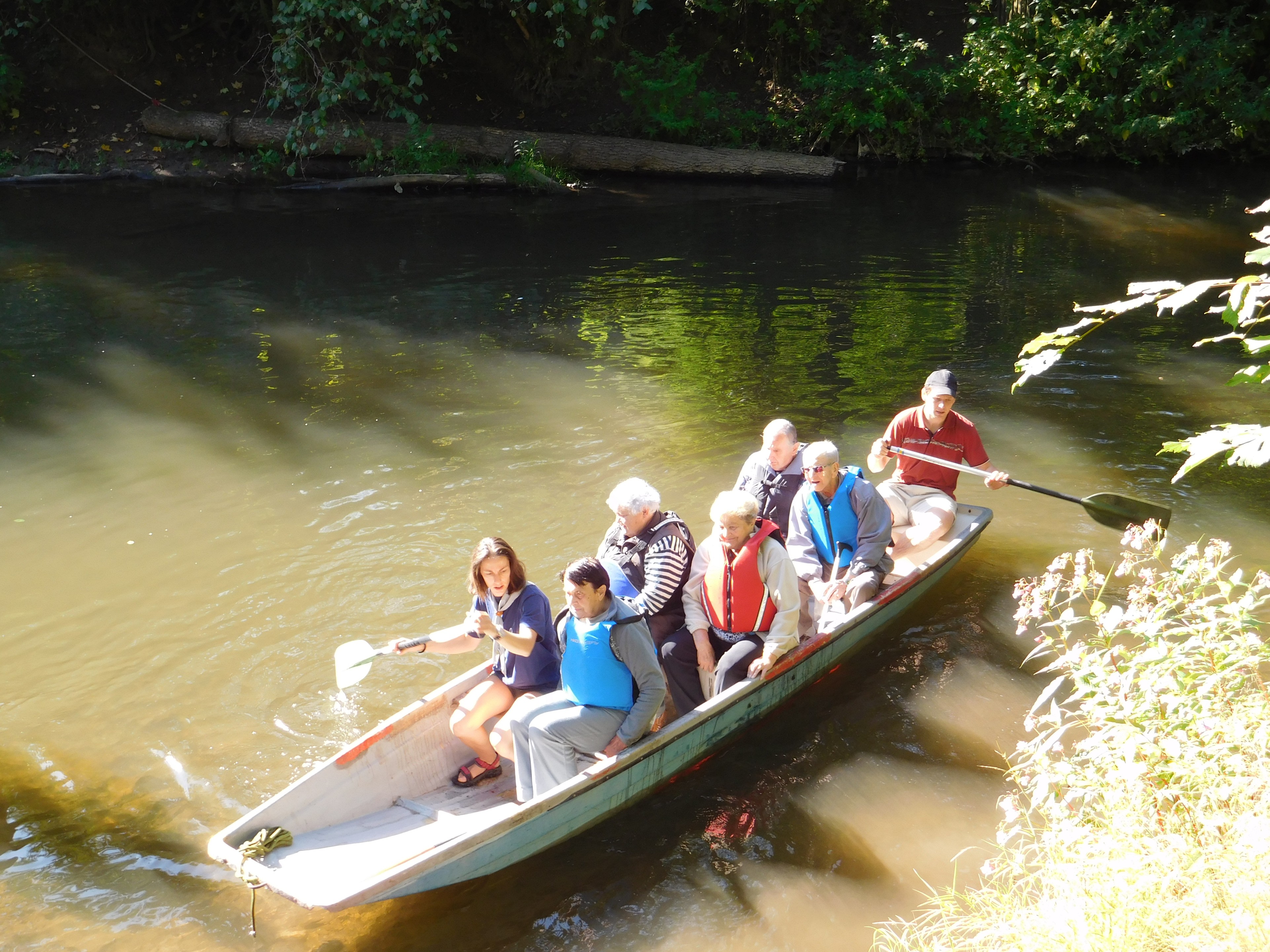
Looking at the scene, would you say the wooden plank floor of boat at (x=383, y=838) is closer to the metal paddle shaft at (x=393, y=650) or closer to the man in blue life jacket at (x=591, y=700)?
the man in blue life jacket at (x=591, y=700)

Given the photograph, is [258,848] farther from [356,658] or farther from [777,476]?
[777,476]

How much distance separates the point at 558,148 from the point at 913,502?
47.4 feet

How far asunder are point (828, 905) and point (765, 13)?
2140 centimetres

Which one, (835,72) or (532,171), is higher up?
(835,72)

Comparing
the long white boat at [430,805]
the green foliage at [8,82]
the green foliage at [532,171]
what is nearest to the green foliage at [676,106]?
the green foliage at [532,171]

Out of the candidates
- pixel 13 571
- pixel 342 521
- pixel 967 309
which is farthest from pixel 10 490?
pixel 967 309

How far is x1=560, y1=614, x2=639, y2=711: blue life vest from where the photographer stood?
4.61m

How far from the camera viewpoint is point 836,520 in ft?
20.5

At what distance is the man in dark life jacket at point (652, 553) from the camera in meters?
5.27

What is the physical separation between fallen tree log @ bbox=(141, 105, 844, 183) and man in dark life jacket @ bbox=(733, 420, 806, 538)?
14.4 metres

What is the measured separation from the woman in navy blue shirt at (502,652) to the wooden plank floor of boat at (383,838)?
136 mm

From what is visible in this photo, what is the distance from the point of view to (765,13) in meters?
22.4

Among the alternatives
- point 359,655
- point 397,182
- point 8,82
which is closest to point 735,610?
point 359,655

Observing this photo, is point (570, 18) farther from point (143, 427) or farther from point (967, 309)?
point (143, 427)
